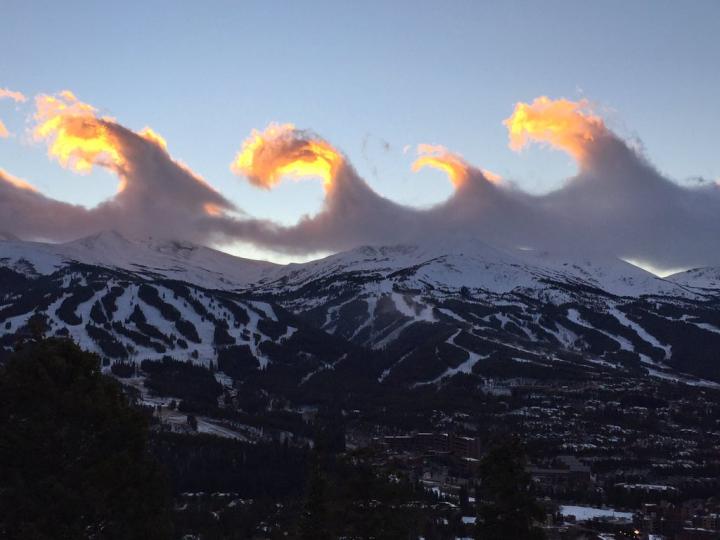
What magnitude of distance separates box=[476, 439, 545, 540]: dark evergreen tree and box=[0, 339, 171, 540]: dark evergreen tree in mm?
17810

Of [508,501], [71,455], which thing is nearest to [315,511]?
[508,501]

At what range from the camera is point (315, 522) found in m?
45.8

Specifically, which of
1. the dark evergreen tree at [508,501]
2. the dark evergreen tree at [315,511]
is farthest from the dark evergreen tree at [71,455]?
the dark evergreen tree at [508,501]

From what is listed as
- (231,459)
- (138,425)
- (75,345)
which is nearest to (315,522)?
(138,425)

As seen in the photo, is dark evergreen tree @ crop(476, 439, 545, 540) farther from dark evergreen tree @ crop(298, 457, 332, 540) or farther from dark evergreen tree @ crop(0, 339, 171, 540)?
dark evergreen tree @ crop(0, 339, 171, 540)

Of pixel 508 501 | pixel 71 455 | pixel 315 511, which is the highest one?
pixel 71 455

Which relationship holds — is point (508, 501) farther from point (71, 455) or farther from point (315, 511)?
point (71, 455)

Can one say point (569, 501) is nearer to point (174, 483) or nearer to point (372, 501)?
point (174, 483)

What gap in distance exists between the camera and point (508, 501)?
46.4 meters

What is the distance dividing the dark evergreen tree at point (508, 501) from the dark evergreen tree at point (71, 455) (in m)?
17.8

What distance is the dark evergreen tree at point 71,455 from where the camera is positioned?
33.6 metres

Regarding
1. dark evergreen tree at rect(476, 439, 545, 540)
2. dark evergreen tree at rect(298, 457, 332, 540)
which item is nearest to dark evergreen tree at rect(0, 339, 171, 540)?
dark evergreen tree at rect(298, 457, 332, 540)

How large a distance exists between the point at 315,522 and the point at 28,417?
54.0 ft

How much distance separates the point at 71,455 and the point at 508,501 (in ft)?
72.1
